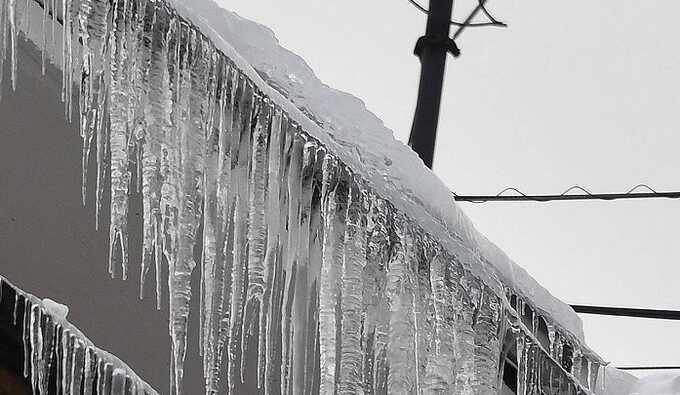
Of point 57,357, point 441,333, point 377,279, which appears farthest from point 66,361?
point 441,333

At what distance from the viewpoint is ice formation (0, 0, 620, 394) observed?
2562 millimetres

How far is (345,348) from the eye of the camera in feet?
9.00

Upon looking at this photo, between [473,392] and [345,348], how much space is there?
32 centimetres

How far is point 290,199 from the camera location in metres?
2.67

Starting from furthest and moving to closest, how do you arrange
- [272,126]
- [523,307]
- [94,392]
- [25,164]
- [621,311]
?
[621,311], [25,164], [523,307], [272,126], [94,392]

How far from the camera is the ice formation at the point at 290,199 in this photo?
2.56 metres

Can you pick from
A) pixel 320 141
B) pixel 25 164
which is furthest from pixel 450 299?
pixel 25 164

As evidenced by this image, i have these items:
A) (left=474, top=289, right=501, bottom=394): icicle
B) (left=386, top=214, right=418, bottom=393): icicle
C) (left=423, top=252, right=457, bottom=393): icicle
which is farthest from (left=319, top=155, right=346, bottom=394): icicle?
(left=474, top=289, right=501, bottom=394): icicle

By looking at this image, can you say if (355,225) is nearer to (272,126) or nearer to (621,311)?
(272,126)

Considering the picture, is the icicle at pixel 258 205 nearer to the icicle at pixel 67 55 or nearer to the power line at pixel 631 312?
the icicle at pixel 67 55

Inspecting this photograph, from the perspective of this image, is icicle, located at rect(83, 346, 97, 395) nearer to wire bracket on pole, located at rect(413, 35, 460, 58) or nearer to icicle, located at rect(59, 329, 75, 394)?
icicle, located at rect(59, 329, 75, 394)

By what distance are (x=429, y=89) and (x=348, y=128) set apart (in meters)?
2.96

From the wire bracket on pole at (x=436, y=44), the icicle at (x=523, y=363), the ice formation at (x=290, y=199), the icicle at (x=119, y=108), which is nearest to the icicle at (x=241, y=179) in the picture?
the ice formation at (x=290, y=199)

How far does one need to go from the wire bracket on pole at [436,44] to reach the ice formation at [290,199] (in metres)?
2.98
